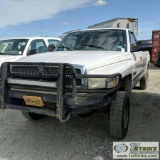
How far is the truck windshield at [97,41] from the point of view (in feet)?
16.0

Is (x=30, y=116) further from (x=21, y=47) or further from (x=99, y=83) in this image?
(x=21, y=47)

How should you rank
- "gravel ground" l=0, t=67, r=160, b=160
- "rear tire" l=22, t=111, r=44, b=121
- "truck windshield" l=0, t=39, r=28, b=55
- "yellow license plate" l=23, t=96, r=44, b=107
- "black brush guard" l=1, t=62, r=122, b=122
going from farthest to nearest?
"truck windshield" l=0, t=39, r=28, b=55, "rear tire" l=22, t=111, r=44, b=121, "gravel ground" l=0, t=67, r=160, b=160, "yellow license plate" l=23, t=96, r=44, b=107, "black brush guard" l=1, t=62, r=122, b=122

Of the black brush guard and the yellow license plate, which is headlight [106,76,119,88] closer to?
the black brush guard

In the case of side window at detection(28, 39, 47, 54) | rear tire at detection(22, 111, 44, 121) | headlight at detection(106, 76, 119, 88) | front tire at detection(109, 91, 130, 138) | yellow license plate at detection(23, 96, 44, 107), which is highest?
side window at detection(28, 39, 47, 54)

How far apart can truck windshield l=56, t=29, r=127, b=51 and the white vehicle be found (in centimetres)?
256

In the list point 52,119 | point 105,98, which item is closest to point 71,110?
point 105,98

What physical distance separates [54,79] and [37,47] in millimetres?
5325

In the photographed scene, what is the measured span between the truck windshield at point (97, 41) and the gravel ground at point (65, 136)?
1455mm

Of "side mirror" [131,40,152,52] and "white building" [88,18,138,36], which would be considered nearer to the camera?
"side mirror" [131,40,152,52]

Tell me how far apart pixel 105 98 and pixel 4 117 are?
9.41 ft

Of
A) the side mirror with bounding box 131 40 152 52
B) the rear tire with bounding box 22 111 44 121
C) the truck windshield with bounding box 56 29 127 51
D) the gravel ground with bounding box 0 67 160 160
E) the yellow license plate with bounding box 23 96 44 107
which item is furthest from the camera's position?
the side mirror with bounding box 131 40 152 52

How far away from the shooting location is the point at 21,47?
312 inches

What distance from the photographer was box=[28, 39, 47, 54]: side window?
7.69 m

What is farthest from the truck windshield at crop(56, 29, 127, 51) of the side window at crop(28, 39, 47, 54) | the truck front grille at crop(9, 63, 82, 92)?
the side window at crop(28, 39, 47, 54)
